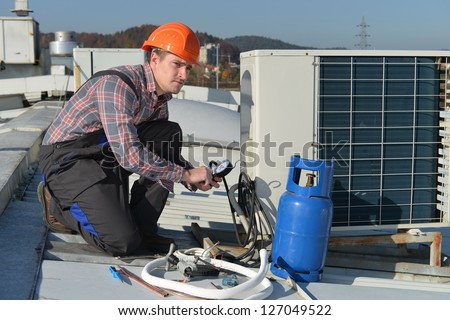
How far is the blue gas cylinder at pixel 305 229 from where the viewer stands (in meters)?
3.06

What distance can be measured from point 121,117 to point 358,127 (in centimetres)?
141

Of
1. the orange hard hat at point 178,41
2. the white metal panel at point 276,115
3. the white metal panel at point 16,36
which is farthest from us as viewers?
the white metal panel at point 16,36

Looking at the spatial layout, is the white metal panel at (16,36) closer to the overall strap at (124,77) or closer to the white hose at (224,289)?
the overall strap at (124,77)

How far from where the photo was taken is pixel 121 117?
304 centimetres

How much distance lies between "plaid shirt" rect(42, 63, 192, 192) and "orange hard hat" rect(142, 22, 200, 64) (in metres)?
0.14

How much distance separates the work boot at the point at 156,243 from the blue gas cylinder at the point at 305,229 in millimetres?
611

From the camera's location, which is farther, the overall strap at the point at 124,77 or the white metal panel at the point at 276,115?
the white metal panel at the point at 276,115

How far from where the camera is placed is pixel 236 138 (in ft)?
21.7

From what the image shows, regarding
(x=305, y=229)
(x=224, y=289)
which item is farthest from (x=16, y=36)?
(x=224, y=289)

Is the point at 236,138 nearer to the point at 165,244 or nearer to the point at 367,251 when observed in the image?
the point at 367,251

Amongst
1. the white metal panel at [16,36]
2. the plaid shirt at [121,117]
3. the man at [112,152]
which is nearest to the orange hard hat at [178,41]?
the man at [112,152]

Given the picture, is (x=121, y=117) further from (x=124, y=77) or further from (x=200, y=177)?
(x=200, y=177)
